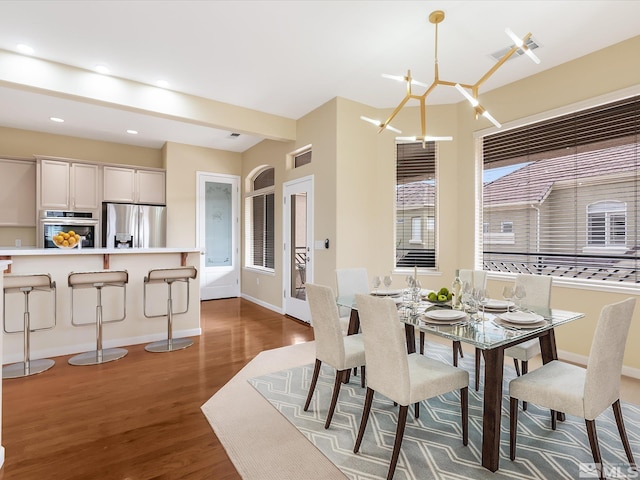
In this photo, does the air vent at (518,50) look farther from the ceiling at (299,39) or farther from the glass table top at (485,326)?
the glass table top at (485,326)

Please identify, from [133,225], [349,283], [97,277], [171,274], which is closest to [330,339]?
[349,283]

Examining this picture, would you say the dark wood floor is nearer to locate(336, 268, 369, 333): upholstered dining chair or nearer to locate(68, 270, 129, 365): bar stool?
locate(68, 270, 129, 365): bar stool

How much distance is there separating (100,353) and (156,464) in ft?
6.97

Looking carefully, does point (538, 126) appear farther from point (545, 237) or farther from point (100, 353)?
point (100, 353)

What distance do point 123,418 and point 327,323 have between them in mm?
1611

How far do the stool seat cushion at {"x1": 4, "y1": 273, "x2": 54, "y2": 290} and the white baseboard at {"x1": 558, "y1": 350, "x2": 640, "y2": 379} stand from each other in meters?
5.21

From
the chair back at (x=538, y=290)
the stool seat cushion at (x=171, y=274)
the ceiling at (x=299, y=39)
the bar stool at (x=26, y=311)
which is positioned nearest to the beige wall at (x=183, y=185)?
the ceiling at (x=299, y=39)

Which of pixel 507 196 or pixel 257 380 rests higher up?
pixel 507 196

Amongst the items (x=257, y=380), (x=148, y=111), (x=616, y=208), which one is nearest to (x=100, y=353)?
(x=257, y=380)

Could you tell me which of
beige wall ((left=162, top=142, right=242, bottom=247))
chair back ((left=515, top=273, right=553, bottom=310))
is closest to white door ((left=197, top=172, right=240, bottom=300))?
beige wall ((left=162, top=142, right=242, bottom=247))

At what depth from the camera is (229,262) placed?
7.10 meters

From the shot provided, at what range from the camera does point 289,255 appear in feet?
17.8

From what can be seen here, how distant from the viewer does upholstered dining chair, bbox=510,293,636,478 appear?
1663 millimetres

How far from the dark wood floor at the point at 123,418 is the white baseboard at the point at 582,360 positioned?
124 inches
